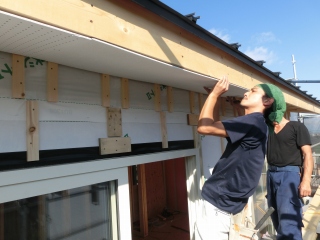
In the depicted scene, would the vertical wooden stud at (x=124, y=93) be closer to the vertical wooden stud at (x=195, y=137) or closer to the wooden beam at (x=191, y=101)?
the wooden beam at (x=191, y=101)

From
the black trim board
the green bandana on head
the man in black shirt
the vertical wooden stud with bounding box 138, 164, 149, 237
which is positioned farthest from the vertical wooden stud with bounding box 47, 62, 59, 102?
→ the vertical wooden stud with bounding box 138, 164, 149, 237

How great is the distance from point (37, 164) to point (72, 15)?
929mm

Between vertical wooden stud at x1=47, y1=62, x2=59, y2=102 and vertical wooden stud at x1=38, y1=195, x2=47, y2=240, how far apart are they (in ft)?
2.22

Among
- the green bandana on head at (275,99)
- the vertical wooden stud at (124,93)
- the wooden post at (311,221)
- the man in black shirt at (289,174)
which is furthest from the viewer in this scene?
the wooden post at (311,221)

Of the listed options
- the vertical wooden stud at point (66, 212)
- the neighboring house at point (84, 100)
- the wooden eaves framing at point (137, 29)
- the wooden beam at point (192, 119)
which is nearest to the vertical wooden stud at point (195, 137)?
the wooden beam at point (192, 119)

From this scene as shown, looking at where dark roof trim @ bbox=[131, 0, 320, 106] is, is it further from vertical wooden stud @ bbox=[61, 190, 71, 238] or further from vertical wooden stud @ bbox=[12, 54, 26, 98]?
vertical wooden stud @ bbox=[61, 190, 71, 238]

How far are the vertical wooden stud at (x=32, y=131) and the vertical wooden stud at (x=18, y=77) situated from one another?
0.08m

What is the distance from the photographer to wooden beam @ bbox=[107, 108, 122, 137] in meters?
1.92

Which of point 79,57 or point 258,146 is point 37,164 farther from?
point 258,146

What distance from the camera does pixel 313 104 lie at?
665cm

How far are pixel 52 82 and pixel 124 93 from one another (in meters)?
0.66

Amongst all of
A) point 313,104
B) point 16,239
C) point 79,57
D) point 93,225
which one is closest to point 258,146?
point 79,57

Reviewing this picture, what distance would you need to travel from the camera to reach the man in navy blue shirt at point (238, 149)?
4.73 feet

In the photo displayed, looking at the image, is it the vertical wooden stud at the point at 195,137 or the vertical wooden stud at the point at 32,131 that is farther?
the vertical wooden stud at the point at 195,137
